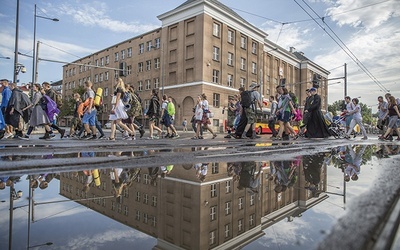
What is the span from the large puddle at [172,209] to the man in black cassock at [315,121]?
832 centimetres

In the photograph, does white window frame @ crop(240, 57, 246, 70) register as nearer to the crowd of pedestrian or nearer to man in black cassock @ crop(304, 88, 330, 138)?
the crowd of pedestrian

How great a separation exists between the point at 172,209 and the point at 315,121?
10487mm

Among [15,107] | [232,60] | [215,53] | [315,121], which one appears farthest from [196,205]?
[232,60]

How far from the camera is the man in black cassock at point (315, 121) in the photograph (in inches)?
408

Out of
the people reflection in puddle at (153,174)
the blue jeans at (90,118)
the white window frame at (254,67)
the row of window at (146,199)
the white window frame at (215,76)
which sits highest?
the white window frame at (254,67)

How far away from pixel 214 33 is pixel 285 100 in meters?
30.4

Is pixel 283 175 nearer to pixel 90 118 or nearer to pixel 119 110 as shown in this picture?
pixel 119 110

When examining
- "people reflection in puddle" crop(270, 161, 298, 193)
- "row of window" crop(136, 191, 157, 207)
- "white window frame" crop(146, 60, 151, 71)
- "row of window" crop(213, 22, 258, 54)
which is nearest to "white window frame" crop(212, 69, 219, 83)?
"row of window" crop(213, 22, 258, 54)

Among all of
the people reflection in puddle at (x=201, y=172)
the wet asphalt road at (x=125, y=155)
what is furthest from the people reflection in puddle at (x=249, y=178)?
the wet asphalt road at (x=125, y=155)

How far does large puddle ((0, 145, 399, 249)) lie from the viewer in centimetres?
115

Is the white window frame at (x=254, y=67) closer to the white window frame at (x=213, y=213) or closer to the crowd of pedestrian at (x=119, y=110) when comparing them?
the crowd of pedestrian at (x=119, y=110)

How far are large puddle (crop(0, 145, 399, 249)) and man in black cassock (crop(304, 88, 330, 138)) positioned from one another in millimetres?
8320

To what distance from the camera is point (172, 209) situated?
5.15ft

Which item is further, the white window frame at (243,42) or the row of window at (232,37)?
the white window frame at (243,42)
